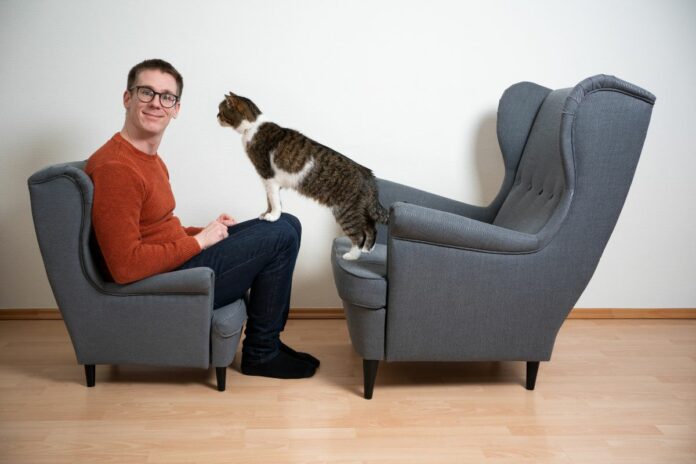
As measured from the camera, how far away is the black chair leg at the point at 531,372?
2.29 m

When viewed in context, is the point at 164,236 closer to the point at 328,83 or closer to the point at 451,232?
the point at 451,232

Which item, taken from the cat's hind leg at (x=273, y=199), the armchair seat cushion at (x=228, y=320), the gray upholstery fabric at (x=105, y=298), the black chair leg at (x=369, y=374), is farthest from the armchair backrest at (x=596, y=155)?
the gray upholstery fabric at (x=105, y=298)

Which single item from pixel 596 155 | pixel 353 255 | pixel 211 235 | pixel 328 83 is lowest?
pixel 353 255

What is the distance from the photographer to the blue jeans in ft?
7.07

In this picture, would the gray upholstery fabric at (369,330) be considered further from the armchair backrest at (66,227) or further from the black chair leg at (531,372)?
the armchair backrest at (66,227)

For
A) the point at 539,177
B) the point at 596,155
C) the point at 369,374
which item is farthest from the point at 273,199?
the point at 596,155

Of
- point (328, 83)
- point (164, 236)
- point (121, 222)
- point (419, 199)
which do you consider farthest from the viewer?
point (328, 83)

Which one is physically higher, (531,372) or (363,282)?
(363,282)

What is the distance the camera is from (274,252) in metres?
2.22

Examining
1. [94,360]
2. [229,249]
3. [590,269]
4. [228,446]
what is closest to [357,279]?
[229,249]

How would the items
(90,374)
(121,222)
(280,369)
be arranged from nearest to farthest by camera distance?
(121,222)
(90,374)
(280,369)

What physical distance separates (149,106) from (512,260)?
1320mm

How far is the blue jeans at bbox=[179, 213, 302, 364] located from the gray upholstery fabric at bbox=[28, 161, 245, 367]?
0.09 m

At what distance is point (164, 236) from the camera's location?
214cm
